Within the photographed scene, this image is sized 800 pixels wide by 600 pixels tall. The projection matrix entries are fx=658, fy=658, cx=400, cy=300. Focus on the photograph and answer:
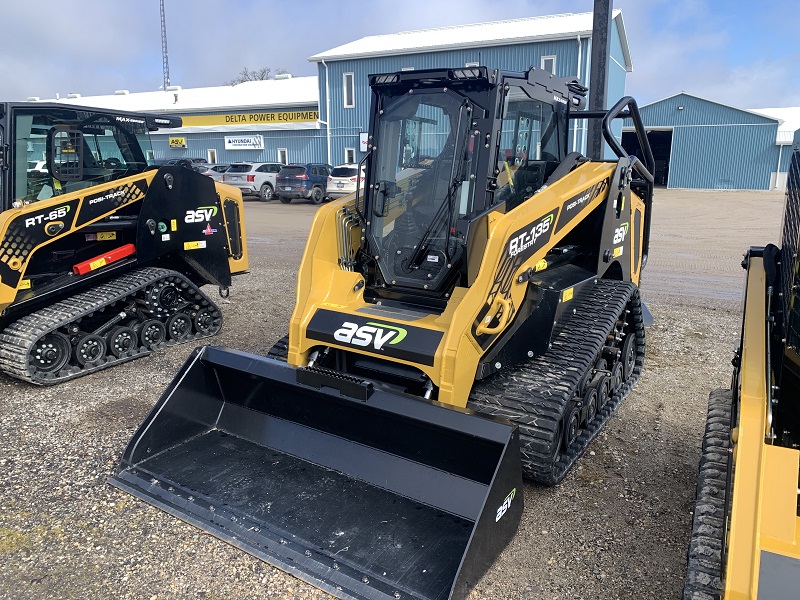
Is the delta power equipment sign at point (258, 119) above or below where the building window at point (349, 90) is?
below

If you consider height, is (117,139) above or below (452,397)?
above

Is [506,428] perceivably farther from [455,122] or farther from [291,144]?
[291,144]

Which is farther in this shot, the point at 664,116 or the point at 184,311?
the point at 664,116

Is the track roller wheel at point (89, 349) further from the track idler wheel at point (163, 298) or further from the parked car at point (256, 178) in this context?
the parked car at point (256, 178)

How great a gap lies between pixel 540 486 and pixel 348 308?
65.6 inches

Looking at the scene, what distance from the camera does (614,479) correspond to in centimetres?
415

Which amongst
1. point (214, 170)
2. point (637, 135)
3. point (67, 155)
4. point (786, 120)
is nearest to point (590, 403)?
point (637, 135)

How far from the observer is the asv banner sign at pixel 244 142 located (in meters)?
30.1

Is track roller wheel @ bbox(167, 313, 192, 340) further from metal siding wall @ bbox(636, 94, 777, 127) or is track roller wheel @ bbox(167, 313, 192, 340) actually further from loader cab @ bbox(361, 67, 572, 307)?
metal siding wall @ bbox(636, 94, 777, 127)

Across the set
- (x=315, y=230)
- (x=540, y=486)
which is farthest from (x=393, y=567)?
(x=315, y=230)

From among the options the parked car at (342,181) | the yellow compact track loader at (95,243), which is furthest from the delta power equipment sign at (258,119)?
the yellow compact track loader at (95,243)

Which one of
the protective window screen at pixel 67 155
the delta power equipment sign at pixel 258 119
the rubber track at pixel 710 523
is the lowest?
the rubber track at pixel 710 523

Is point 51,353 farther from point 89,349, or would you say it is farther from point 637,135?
point 637,135

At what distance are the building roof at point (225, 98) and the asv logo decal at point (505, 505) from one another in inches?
1083
